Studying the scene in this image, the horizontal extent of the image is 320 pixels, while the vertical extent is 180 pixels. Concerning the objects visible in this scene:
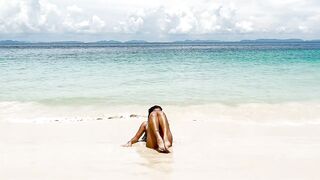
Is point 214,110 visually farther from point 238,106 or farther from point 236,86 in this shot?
point 236,86

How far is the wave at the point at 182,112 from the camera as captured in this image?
37.3 feet

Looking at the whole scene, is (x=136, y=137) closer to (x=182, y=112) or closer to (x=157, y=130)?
(x=157, y=130)

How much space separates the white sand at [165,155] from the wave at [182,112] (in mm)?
1555

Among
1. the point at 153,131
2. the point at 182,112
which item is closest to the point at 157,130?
the point at 153,131

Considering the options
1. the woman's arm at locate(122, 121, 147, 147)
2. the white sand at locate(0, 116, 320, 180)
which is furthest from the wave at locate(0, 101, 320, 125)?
the woman's arm at locate(122, 121, 147, 147)

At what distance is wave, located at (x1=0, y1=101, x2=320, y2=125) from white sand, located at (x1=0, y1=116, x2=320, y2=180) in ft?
5.10

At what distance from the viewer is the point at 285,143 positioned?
766 centimetres

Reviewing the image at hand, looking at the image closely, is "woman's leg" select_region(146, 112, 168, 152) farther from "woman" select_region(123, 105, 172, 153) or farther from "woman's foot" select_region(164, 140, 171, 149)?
"woman's foot" select_region(164, 140, 171, 149)

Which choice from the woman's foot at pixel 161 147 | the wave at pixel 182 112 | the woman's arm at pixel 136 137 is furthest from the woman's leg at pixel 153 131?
the wave at pixel 182 112

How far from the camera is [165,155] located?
6789mm

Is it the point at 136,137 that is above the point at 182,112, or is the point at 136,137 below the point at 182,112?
above

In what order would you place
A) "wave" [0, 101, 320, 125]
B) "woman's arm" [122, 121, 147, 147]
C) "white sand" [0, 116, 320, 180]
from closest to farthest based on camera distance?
"white sand" [0, 116, 320, 180], "woman's arm" [122, 121, 147, 147], "wave" [0, 101, 320, 125]

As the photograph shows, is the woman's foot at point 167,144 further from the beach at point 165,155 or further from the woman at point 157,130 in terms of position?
the beach at point 165,155

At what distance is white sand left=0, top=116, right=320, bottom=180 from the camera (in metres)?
5.69
